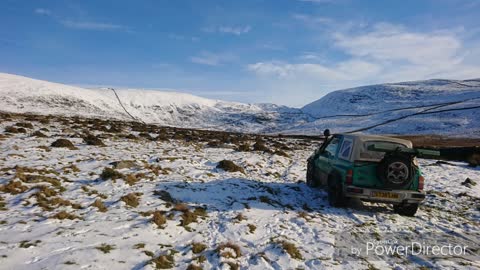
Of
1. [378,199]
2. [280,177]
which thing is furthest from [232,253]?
[280,177]

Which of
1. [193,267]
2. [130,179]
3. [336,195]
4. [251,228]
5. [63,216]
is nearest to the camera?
[193,267]

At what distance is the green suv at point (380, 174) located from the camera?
8594 mm

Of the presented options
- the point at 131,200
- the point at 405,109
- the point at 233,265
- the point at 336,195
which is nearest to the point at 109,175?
the point at 131,200

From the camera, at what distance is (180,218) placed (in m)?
7.59

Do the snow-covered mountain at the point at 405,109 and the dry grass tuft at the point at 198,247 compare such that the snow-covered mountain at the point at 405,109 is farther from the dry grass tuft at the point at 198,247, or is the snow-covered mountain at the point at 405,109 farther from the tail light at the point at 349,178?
the dry grass tuft at the point at 198,247

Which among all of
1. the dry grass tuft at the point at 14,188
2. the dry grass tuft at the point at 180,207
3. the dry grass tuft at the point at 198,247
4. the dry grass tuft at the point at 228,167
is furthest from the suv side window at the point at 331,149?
the dry grass tuft at the point at 14,188

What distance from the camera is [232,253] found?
19.4 ft

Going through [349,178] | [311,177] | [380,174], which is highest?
[380,174]

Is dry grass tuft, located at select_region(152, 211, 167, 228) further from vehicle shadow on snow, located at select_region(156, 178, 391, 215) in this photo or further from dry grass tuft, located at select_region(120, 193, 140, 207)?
vehicle shadow on snow, located at select_region(156, 178, 391, 215)

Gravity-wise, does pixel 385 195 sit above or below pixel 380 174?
below

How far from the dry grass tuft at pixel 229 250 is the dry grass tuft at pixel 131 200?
3.33 m

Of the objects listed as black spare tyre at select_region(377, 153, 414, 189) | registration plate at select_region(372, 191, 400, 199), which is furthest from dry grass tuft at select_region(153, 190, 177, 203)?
black spare tyre at select_region(377, 153, 414, 189)

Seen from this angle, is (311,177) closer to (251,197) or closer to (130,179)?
(251,197)

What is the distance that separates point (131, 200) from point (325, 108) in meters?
171
